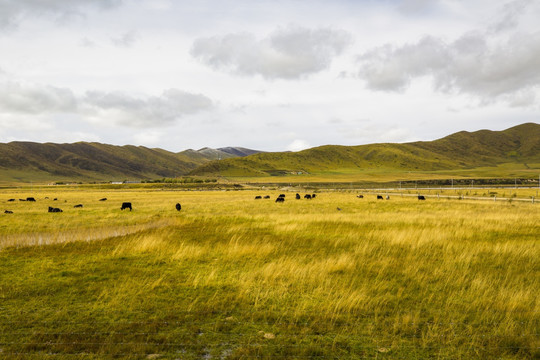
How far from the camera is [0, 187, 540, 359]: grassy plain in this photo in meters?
5.96

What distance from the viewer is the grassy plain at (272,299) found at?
5.96 metres

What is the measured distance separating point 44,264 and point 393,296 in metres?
11.5

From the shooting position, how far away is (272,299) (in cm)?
823

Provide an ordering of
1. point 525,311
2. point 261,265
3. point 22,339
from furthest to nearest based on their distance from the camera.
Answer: point 261,265 → point 525,311 → point 22,339

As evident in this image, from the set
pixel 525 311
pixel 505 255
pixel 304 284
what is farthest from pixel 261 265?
pixel 505 255

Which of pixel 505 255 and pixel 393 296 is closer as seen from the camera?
pixel 393 296

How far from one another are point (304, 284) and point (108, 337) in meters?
5.04

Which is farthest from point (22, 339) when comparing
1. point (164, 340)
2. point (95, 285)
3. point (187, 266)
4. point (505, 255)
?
point (505, 255)

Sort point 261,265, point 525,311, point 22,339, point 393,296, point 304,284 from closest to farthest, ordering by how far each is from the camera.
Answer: point 22,339, point 525,311, point 393,296, point 304,284, point 261,265

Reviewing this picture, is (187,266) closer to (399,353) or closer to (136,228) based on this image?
(399,353)

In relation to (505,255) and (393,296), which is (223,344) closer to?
(393,296)

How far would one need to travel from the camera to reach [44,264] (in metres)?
11.8

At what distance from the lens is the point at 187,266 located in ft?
38.1

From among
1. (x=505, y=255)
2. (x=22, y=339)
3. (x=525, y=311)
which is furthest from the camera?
(x=505, y=255)
